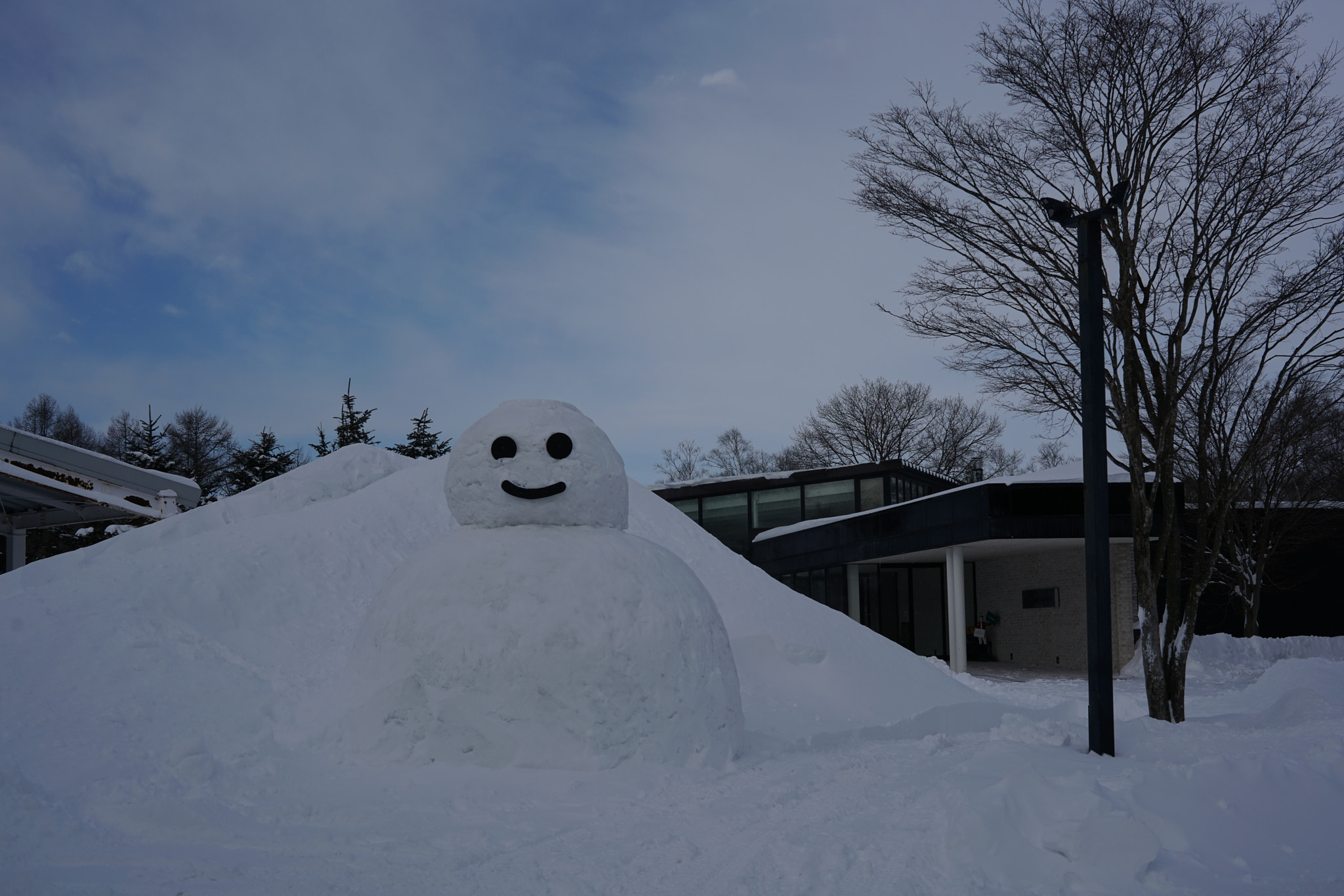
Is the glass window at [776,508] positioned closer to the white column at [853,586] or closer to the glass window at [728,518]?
the glass window at [728,518]

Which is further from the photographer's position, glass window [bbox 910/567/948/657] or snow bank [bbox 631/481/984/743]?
glass window [bbox 910/567/948/657]

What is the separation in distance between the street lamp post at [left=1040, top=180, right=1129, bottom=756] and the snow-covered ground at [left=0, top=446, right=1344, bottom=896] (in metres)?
0.51

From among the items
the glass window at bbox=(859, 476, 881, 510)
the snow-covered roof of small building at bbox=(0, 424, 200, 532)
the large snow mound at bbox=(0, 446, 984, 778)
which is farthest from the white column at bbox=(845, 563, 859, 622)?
the snow-covered roof of small building at bbox=(0, 424, 200, 532)

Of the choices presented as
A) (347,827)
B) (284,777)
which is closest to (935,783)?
(347,827)

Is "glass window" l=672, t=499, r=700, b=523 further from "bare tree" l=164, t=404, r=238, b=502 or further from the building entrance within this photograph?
"bare tree" l=164, t=404, r=238, b=502

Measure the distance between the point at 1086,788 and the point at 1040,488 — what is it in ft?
44.2

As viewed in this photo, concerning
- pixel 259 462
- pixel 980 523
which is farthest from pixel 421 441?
pixel 980 523

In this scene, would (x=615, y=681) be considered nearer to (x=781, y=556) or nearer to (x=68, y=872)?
(x=68, y=872)

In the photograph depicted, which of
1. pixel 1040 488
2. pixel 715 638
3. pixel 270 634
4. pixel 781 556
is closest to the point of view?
pixel 715 638

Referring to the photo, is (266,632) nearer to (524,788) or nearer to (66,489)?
(524,788)

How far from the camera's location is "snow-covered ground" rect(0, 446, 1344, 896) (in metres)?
4.29

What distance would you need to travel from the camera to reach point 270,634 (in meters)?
9.17

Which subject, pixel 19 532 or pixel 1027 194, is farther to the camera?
pixel 19 532

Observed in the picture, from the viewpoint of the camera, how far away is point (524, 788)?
5871 mm
